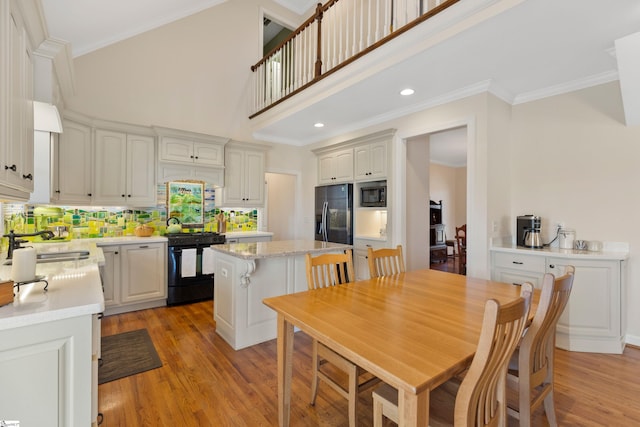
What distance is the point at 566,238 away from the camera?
311 centimetres

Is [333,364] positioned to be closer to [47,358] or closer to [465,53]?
[47,358]

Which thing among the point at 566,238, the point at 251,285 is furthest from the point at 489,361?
the point at 566,238

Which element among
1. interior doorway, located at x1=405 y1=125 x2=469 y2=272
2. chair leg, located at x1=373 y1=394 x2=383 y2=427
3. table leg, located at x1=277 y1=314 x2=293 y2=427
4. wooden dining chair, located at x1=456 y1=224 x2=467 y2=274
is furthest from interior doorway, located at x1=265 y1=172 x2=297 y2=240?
chair leg, located at x1=373 y1=394 x2=383 y2=427

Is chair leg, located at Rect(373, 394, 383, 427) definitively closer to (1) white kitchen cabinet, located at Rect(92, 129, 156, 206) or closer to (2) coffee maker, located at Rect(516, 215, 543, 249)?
(2) coffee maker, located at Rect(516, 215, 543, 249)

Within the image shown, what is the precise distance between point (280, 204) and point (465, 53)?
4.79 meters

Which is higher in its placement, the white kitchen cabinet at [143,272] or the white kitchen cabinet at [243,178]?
the white kitchen cabinet at [243,178]

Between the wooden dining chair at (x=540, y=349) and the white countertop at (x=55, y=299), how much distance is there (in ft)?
6.32

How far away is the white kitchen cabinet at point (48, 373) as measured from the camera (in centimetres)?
114

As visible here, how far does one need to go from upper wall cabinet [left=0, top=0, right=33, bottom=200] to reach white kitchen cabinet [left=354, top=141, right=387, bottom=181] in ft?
11.6

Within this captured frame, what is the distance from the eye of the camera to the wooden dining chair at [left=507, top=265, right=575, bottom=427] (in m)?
1.27

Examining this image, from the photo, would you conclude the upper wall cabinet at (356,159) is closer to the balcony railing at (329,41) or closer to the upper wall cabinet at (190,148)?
the balcony railing at (329,41)

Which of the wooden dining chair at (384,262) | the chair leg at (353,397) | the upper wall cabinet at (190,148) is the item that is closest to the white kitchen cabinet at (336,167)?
the upper wall cabinet at (190,148)

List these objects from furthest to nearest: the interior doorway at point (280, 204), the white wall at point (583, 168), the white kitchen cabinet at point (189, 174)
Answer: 1. the interior doorway at point (280, 204)
2. the white kitchen cabinet at point (189, 174)
3. the white wall at point (583, 168)

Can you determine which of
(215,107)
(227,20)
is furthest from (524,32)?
(227,20)
